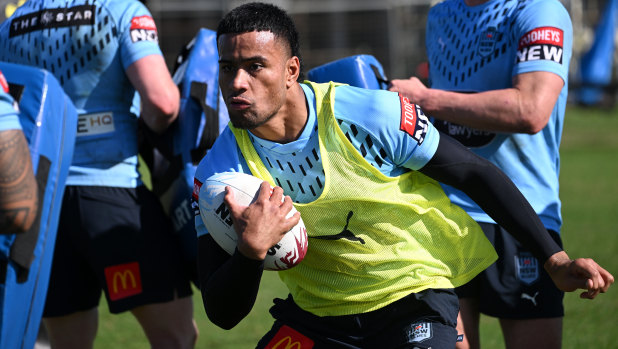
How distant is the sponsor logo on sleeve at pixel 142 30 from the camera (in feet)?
12.5

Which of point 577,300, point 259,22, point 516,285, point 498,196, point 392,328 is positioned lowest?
point 577,300

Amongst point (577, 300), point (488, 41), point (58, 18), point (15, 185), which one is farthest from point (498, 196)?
point (577, 300)

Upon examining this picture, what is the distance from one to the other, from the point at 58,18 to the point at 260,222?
72.0 inches

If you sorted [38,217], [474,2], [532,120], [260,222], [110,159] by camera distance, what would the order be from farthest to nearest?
[110,159]
[474,2]
[532,120]
[38,217]
[260,222]

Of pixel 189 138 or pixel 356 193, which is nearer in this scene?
pixel 356 193

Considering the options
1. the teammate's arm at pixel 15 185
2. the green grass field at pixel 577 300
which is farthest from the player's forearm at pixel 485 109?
the green grass field at pixel 577 300

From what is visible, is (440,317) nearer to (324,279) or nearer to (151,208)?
(324,279)

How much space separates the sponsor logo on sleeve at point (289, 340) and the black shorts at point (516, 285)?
1.03 m

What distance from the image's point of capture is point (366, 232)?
2936mm

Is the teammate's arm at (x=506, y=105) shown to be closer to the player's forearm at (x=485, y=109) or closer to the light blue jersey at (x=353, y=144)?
the player's forearm at (x=485, y=109)

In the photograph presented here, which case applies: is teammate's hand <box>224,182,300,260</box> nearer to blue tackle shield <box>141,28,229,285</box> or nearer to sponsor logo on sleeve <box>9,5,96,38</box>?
blue tackle shield <box>141,28,229,285</box>

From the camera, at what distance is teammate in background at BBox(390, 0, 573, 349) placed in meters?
3.43

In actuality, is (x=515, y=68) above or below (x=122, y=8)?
below

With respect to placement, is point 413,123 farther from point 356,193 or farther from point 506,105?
point 506,105
